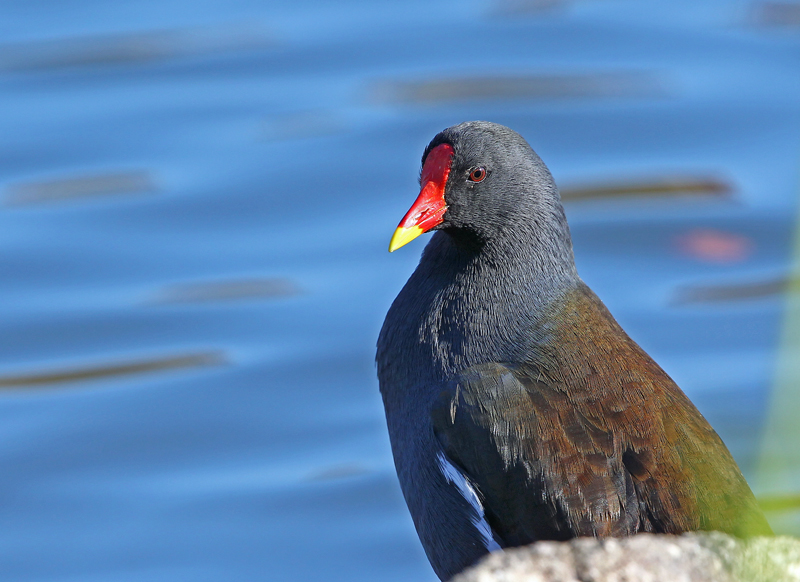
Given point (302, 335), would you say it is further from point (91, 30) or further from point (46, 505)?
point (91, 30)

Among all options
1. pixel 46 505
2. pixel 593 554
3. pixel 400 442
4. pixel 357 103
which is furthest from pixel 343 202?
pixel 593 554

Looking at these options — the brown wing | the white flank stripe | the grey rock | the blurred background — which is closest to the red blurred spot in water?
the blurred background

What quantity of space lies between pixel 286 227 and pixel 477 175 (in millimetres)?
3291

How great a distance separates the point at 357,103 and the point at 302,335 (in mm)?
2391

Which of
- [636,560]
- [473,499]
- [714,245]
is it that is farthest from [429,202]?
[714,245]

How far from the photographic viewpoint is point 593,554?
2.25 meters

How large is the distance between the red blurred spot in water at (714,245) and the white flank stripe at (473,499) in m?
3.83

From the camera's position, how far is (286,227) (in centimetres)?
711

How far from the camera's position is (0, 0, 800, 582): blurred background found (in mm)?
5477

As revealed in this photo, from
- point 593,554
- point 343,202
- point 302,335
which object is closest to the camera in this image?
point 593,554

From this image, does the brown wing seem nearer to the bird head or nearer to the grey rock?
the bird head

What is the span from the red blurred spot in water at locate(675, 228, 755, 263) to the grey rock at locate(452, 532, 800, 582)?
4.99 metres

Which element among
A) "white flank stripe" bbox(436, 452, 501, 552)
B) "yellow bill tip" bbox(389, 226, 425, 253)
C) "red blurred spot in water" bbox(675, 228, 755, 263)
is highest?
"red blurred spot in water" bbox(675, 228, 755, 263)

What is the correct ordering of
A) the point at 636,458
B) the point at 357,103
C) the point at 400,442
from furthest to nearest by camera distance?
the point at 357,103, the point at 400,442, the point at 636,458
